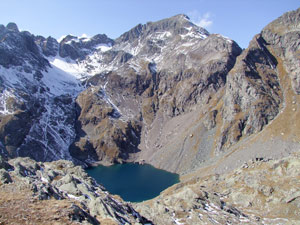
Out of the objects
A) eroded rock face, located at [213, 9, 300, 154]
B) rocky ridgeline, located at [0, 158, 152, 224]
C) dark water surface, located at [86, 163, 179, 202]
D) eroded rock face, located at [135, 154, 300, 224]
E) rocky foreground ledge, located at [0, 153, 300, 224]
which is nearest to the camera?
rocky ridgeline, located at [0, 158, 152, 224]

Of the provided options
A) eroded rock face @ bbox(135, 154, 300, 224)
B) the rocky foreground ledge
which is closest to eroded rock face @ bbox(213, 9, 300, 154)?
eroded rock face @ bbox(135, 154, 300, 224)

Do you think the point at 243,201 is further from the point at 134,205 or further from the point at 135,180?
the point at 135,180

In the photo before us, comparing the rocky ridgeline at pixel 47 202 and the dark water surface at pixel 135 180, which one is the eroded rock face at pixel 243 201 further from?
the dark water surface at pixel 135 180

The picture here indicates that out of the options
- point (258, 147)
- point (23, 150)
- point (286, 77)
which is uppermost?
point (286, 77)

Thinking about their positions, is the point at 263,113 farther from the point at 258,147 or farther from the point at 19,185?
the point at 19,185

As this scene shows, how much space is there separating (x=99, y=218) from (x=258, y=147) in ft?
416

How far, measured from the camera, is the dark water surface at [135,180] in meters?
131

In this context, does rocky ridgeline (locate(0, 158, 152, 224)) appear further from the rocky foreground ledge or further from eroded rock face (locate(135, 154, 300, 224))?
eroded rock face (locate(135, 154, 300, 224))

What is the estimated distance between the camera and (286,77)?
177000 mm

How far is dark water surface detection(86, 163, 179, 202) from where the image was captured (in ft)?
429

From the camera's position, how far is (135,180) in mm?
155875

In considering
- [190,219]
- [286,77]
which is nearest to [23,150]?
[190,219]

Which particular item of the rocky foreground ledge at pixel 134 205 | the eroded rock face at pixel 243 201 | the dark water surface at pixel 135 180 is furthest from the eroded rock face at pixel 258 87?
the rocky foreground ledge at pixel 134 205

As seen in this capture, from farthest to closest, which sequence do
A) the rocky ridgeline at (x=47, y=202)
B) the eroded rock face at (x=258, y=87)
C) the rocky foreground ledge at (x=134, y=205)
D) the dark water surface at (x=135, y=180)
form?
the eroded rock face at (x=258, y=87), the dark water surface at (x=135, y=180), the rocky foreground ledge at (x=134, y=205), the rocky ridgeline at (x=47, y=202)
